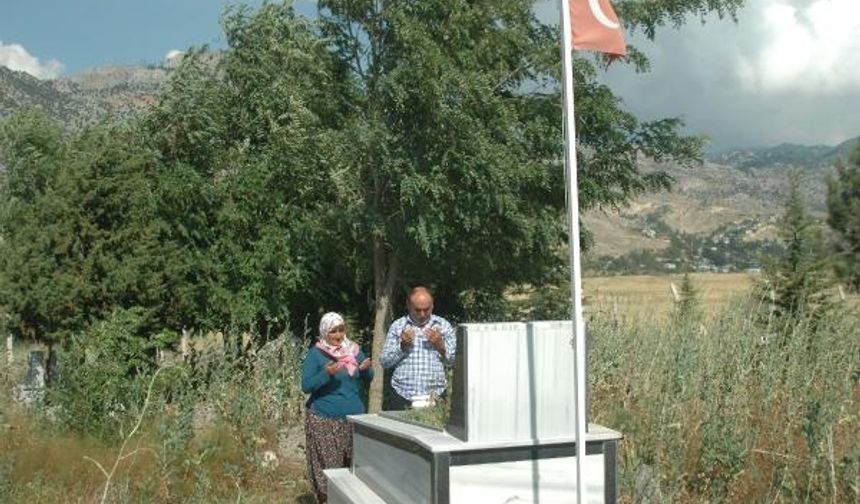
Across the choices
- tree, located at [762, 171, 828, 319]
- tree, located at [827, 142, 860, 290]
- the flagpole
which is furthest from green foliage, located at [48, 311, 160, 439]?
tree, located at [827, 142, 860, 290]

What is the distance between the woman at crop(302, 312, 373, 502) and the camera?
715 cm

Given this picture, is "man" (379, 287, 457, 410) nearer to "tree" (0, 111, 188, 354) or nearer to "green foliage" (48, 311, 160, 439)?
"green foliage" (48, 311, 160, 439)

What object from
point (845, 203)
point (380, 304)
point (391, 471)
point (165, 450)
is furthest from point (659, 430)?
A: point (845, 203)

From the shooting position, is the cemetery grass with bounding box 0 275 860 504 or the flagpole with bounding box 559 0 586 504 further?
the cemetery grass with bounding box 0 275 860 504

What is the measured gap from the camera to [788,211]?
13.6 m

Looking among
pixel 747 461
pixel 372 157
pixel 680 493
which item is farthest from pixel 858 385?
pixel 372 157

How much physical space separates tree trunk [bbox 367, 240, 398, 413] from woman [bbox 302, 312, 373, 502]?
8.90ft

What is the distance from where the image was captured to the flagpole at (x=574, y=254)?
15.0 feet

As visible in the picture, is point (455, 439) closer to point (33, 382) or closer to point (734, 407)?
point (734, 407)

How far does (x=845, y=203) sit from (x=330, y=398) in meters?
22.5

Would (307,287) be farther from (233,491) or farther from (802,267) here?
(802,267)

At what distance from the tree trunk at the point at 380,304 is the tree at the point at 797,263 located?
5.14 metres

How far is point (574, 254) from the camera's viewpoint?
192 inches

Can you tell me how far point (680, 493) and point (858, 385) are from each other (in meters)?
2.43
